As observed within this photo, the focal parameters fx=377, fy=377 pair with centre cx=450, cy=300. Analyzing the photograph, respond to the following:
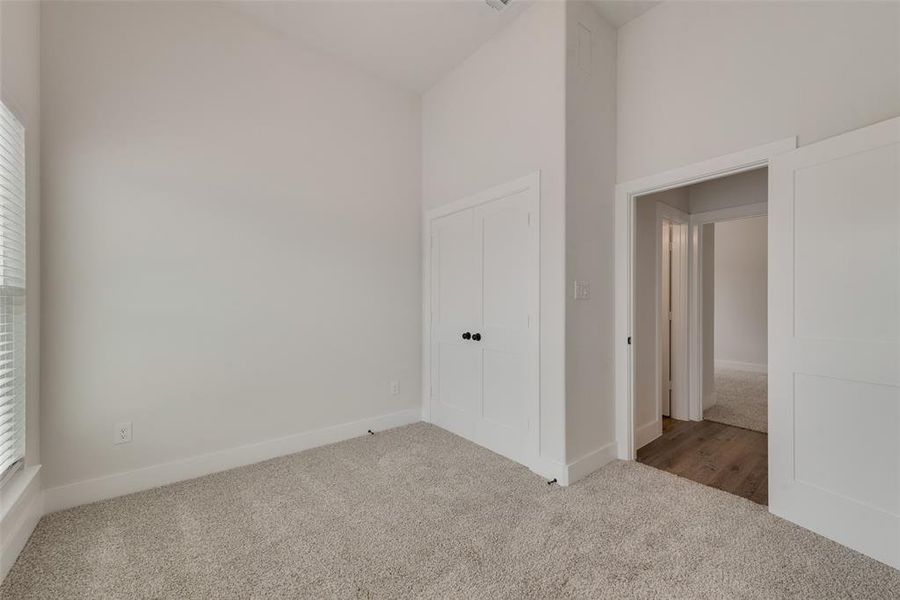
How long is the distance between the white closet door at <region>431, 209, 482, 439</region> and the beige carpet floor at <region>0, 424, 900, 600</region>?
796 millimetres

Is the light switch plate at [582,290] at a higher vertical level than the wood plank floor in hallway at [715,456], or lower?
higher

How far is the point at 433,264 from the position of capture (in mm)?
3580

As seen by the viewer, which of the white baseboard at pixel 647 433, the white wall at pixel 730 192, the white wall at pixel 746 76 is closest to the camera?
the white wall at pixel 746 76

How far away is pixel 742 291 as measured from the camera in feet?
20.6

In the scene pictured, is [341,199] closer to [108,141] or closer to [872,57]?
[108,141]

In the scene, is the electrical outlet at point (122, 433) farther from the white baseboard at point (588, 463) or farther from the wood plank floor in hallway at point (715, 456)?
the wood plank floor in hallway at point (715, 456)

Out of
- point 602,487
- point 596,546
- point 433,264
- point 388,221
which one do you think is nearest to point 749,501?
point 602,487

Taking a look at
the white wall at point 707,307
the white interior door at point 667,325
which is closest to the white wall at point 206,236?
the white interior door at point 667,325

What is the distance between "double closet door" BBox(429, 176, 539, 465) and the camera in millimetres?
2695

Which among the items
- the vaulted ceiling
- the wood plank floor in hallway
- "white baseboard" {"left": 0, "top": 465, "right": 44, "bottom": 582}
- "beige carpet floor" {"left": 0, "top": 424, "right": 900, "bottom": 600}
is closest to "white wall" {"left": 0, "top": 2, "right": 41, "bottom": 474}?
"white baseboard" {"left": 0, "top": 465, "right": 44, "bottom": 582}

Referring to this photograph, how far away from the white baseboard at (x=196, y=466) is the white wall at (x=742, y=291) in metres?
5.98

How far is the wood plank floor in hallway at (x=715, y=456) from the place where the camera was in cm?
244

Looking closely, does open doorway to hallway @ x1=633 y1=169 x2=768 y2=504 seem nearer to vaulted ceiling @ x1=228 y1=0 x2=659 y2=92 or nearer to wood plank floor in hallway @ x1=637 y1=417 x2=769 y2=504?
wood plank floor in hallway @ x1=637 y1=417 x2=769 y2=504

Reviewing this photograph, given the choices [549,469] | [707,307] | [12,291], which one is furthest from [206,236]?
[707,307]
